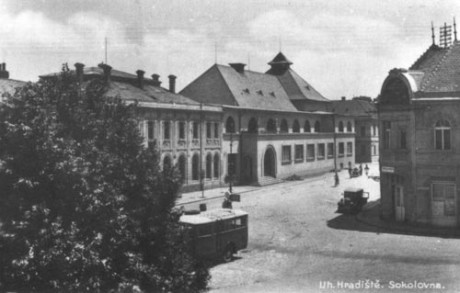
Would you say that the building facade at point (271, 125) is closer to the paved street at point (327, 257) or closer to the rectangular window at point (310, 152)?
the rectangular window at point (310, 152)

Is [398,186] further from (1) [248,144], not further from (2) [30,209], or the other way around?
(1) [248,144]

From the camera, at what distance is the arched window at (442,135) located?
27.0 metres

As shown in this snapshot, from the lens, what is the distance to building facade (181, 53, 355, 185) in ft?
174

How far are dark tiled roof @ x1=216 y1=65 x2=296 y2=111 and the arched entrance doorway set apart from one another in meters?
5.98

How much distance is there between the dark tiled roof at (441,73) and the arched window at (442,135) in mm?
1902

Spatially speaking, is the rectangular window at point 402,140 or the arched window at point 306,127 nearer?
the rectangular window at point 402,140

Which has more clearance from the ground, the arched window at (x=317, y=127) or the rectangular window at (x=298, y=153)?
the arched window at (x=317, y=127)

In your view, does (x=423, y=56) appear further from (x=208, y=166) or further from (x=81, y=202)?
(x=81, y=202)

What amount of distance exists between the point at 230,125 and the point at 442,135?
28464mm

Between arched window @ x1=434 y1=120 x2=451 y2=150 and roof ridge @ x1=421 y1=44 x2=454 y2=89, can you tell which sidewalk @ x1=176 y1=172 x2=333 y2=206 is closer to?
arched window @ x1=434 y1=120 x2=451 y2=150

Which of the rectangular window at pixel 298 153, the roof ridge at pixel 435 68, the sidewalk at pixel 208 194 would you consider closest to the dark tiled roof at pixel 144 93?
the sidewalk at pixel 208 194

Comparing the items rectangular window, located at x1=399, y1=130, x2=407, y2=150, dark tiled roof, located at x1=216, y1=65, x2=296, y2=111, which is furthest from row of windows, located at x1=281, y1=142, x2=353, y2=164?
rectangular window, located at x1=399, y1=130, x2=407, y2=150

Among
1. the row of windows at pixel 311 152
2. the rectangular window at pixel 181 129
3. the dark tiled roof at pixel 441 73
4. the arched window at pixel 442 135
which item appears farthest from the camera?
the row of windows at pixel 311 152

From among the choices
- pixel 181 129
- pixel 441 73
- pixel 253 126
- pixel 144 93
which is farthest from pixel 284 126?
pixel 441 73
